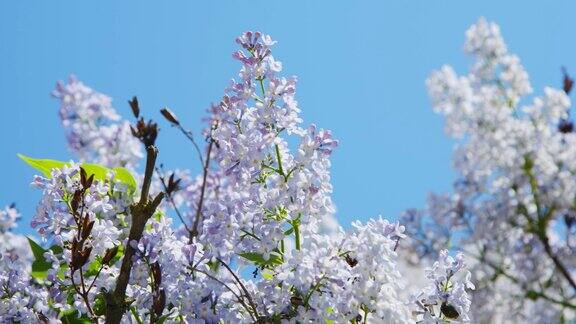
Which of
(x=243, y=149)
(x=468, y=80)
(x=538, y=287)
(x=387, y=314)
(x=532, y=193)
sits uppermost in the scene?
(x=468, y=80)

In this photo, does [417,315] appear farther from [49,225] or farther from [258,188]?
[49,225]

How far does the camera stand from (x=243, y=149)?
1.93m

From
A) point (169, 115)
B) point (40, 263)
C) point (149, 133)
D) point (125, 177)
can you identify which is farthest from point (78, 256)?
point (169, 115)

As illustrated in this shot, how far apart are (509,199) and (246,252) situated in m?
4.35

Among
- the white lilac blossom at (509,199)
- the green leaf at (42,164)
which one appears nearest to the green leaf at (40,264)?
the green leaf at (42,164)

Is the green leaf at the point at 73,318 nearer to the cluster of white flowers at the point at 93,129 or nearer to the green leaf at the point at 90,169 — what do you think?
the green leaf at the point at 90,169

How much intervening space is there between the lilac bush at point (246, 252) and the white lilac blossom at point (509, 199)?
3.69 m

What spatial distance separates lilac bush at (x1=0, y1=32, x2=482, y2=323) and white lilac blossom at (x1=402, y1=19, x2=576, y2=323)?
12.1 ft

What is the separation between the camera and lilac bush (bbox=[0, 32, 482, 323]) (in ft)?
5.55

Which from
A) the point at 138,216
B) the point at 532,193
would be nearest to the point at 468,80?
the point at 532,193

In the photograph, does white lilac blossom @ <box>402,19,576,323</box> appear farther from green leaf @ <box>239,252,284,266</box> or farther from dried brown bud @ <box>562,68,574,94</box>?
green leaf @ <box>239,252,284,266</box>

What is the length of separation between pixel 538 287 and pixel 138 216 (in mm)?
4800

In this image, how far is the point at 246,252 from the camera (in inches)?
76.7

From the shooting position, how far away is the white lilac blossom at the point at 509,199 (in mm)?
5684
